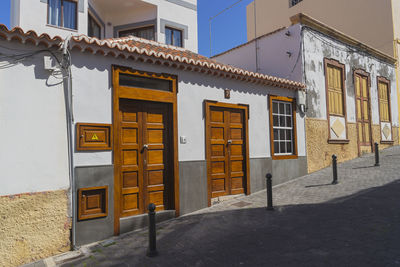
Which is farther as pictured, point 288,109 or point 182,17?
point 182,17

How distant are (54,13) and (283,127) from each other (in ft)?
33.9

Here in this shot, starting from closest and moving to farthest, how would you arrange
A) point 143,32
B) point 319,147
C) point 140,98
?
point 140,98 → point 319,147 → point 143,32

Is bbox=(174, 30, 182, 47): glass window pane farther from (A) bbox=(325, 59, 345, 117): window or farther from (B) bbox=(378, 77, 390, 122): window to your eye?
(B) bbox=(378, 77, 390, 122): window

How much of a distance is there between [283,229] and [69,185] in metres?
4.10

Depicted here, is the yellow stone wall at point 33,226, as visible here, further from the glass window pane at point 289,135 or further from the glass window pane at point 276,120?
the glass window pane at point 289,135

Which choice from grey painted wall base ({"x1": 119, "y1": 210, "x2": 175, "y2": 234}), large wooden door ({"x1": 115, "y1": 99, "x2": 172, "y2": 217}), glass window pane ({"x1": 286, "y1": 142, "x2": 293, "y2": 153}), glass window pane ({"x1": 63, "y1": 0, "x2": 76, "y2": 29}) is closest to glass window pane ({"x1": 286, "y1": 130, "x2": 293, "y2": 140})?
glass window pane ({"x1": 286, "y1": 142, "x2": 293, "y2": 153})

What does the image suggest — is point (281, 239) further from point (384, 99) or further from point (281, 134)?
point (384, 99)

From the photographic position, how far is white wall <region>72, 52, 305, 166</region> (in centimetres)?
504

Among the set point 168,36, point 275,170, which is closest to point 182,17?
point 168,36

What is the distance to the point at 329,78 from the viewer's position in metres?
11.1

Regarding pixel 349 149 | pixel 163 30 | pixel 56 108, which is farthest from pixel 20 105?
pixel 349 149

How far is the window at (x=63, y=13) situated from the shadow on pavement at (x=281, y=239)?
985 cm

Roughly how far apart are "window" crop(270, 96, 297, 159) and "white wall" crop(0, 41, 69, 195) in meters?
6.24

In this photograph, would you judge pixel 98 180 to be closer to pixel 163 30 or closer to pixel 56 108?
pixel 56 108
